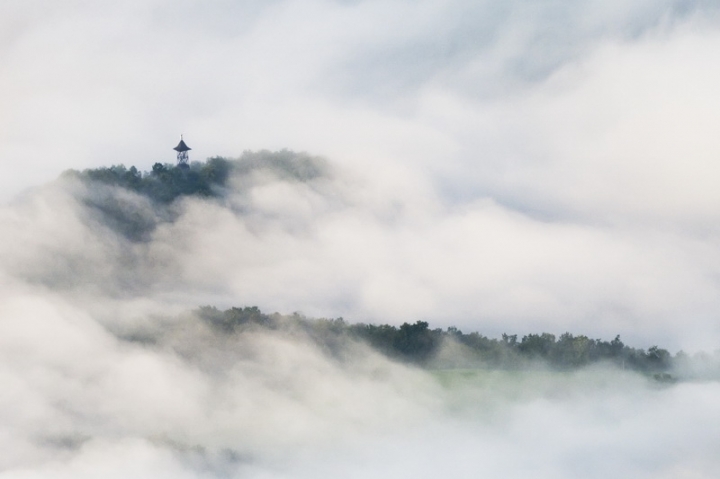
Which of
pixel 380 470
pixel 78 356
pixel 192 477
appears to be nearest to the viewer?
pixel 192 477

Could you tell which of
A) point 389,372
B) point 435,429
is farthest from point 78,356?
point 435,429

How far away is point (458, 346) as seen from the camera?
6585 inches

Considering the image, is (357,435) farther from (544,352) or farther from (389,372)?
(544,352)

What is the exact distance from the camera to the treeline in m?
163

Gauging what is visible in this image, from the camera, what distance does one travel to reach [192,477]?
387ft

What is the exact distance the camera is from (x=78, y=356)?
162250 millimetres

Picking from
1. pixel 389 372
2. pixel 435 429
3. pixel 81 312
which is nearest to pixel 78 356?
pixel 81 312

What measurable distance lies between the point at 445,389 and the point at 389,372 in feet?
37.8

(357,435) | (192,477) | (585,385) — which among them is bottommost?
(192,477)

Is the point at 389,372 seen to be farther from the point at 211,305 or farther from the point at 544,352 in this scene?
the point at 211,305

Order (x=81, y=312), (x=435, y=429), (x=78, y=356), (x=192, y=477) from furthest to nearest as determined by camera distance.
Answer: (x=81, y=312)
(x=78, y=356)
(x=435, y=429)
(x=192, y=477)

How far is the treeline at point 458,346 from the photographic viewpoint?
163375mm

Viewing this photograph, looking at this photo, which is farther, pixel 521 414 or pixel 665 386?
pixel 665 386

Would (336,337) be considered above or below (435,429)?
above
